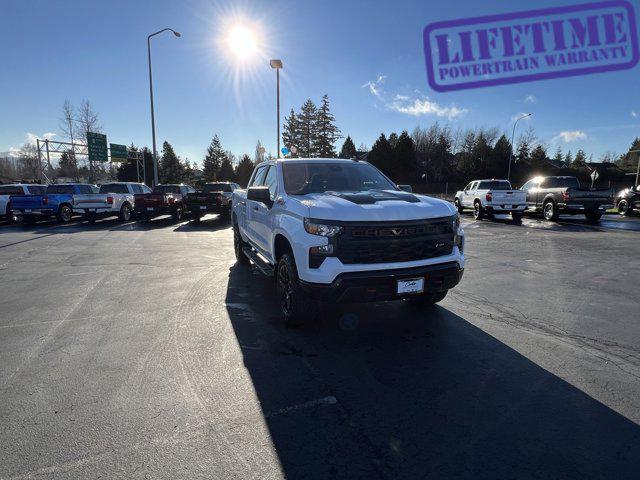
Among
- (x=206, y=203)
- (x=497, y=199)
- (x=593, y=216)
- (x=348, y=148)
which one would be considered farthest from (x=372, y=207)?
(x=348, y=148)

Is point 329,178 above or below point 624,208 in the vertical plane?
above

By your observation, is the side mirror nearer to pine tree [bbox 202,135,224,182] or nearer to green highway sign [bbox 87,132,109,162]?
green highway sign [bbox 87,132,109,162]

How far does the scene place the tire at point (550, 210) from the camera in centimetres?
1692

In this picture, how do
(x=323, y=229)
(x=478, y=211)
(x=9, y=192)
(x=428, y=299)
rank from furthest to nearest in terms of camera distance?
(x=478, y=211), (x=9, y=192), (x=428, y=299), (x=323, y=229)

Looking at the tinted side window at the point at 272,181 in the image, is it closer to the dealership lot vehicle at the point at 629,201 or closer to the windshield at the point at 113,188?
the windshield at the point at 113,188

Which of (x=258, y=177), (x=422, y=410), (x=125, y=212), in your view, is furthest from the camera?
(x=125, y=212)

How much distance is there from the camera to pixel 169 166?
77.6 meters

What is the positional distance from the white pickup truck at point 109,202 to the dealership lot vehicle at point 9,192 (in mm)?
3123

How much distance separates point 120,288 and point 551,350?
6.17 meters

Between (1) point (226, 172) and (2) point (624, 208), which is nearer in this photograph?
(2) point (624, 208)

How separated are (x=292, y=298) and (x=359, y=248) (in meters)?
1.01

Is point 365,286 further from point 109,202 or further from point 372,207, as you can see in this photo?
point 109,202

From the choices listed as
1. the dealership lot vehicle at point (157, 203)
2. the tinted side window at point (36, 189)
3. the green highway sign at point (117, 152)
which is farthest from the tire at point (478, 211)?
the green highway sign at point (117, 152)

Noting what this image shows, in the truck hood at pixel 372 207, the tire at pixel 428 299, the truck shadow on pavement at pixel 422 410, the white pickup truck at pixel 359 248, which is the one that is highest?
the truck hood at pixel 372 207
